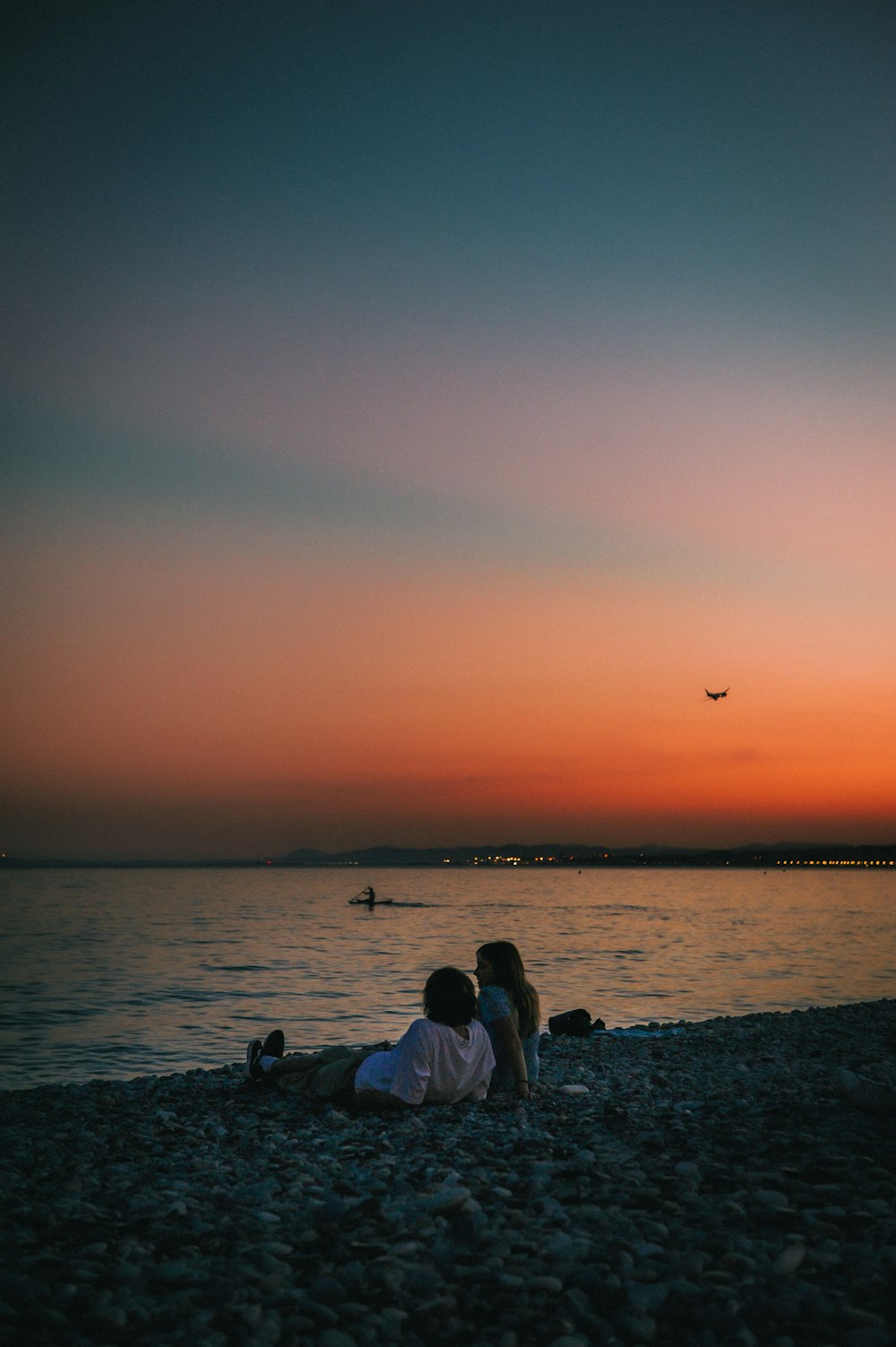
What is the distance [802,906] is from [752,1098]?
3193 inches

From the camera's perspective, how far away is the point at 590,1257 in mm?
5824

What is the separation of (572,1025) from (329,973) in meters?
15.4

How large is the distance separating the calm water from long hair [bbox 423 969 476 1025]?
8634 mm

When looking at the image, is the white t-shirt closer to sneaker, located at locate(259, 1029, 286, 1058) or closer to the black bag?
sneaker, located at locate(259, 1029, 286, 1058)

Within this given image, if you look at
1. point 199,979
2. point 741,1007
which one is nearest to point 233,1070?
point 741,1007

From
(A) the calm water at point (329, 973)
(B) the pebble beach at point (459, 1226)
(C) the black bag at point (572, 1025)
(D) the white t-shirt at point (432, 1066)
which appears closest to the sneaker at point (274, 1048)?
(B) the pebble beach at point (459, 1226)

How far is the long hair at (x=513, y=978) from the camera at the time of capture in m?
11.1

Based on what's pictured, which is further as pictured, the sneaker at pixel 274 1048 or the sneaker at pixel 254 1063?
the sneaker at pixel 274 1048

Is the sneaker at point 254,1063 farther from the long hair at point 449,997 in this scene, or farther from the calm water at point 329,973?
the calm water at point 329,973

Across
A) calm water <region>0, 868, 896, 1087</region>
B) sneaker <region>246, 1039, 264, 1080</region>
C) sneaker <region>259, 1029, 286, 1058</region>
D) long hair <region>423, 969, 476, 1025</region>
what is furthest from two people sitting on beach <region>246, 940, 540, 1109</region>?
calm water <region>0, 868, 896, 1087</region>

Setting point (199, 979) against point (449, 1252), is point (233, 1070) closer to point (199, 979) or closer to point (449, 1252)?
point (449, 1252)

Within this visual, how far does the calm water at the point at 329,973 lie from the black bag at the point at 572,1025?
150 inches

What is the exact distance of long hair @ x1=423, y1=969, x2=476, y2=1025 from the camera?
397 inches

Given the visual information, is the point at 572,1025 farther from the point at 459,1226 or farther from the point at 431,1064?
the point at 459,1226
